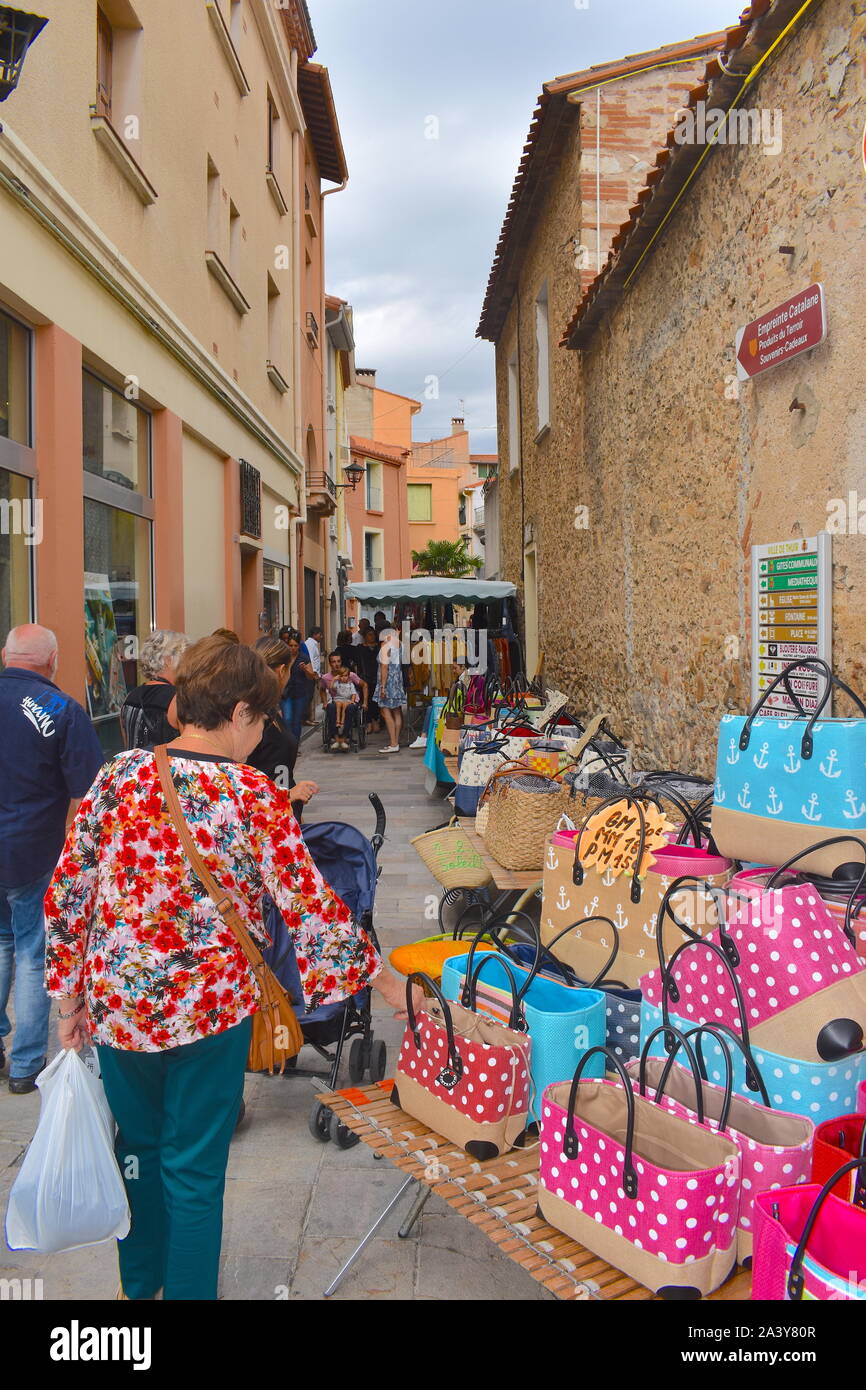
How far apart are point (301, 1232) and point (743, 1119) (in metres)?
1.47

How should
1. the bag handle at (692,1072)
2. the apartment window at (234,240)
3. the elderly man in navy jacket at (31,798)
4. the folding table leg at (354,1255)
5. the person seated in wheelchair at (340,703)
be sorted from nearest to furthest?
the bag handle at (692,1072) → the folding table leg at (354,1255) → the elderly man in navy jacket at (31,798) → the apartment window at (234,240) → the person seated in wheelchair at (340,703)

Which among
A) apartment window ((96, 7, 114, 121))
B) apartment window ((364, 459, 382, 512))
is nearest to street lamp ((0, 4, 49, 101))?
apartment window ((96, 7, 114, 121))

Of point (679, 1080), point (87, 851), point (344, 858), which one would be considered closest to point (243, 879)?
point (87, 851)

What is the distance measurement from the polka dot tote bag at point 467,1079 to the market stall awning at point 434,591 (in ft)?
37.1

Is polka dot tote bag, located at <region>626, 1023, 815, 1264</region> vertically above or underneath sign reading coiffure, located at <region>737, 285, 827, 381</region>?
underneath

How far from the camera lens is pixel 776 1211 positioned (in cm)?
167

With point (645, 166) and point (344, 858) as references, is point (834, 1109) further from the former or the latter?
point (645, 166)

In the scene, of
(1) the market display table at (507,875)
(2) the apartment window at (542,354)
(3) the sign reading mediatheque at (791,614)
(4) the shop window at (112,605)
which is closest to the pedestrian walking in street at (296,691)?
(4) the shop window at (112,605)

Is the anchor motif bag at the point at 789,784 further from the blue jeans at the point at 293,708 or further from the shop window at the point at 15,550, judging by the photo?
the blue jeans at the point at 293,708

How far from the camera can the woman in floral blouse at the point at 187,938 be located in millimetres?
2074

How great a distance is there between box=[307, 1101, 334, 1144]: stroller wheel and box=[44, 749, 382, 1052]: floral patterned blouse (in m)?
1.48

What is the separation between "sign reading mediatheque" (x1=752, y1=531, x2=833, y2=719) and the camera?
3615 millimetres

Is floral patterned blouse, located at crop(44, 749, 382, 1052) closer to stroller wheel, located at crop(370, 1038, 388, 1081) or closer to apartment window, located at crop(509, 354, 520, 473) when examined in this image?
stroller wheel, located at crop(370, 1038, 388, 1081)
